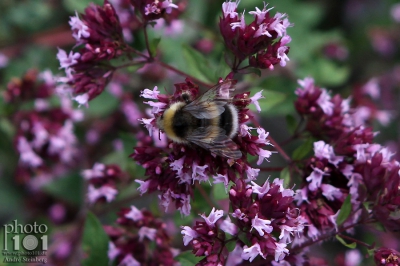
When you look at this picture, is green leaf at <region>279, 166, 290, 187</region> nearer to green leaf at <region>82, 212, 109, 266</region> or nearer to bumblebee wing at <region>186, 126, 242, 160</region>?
bumblebee wing at <region>186, 126, 242, 160</region>

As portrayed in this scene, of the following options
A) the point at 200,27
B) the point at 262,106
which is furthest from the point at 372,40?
the point at 262,106

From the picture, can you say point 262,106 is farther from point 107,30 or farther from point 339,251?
point 339,251

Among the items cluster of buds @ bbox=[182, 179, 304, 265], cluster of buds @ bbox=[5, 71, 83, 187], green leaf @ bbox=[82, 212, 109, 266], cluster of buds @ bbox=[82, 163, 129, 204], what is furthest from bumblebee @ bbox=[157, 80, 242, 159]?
cluster of buds @ bbox=[5, 71, 83, 187]

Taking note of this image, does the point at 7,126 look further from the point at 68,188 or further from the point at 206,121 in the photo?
the point at 206,121

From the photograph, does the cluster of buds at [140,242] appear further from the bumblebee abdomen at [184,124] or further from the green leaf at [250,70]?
the green leaf at [250,70]

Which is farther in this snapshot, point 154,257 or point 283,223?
point 154,257
